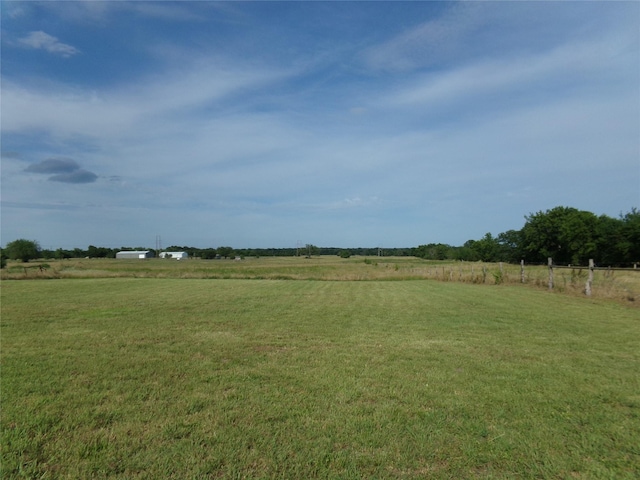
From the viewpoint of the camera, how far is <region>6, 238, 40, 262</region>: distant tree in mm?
74688

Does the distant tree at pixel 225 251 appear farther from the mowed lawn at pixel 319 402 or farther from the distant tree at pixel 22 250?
the mowed lawn at pixel 319 402

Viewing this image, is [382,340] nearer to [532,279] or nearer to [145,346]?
[145,346]

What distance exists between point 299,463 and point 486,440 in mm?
1719

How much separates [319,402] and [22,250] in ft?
302

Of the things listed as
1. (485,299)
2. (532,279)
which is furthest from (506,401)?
(532,279)

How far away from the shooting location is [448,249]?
364ft

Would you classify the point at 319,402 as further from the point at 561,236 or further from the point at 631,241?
the point at 561,236

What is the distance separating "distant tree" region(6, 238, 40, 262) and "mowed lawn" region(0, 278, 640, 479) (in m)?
83.6

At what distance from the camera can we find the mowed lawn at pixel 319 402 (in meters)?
3.11

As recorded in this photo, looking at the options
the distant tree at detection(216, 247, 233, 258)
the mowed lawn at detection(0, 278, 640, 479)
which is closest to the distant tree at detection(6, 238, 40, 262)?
the distant tree at detection(216, 247, 233, 258)

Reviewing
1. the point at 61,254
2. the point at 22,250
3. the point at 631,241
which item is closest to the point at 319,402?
the point at 631,241

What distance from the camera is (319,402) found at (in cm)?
435

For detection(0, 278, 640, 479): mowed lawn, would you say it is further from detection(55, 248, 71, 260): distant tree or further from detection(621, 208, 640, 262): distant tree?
detection(55, 248, 71, 260): distant tree

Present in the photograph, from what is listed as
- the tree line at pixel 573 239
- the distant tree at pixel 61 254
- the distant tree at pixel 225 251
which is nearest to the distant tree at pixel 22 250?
the distant tree at pixel 61 254
